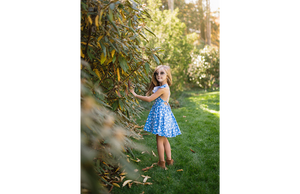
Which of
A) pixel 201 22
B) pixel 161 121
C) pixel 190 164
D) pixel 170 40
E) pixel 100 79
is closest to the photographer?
pixel 100 79

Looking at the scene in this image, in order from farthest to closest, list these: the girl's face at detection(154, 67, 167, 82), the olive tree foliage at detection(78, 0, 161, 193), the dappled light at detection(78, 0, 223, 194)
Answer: the girl's face at detection(154, 67, 167, 82) < the dappled light at detection(78, 0, 223, 194) < the olive tree foliage at detection(78, 0, 161, 193)

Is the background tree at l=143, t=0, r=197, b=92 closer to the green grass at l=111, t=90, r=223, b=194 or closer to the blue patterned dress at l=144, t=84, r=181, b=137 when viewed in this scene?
the green grass at l=111, t=90, r=223, b=194

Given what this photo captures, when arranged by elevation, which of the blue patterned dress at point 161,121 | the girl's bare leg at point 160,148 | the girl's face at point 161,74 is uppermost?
the girl's face at point 161,74

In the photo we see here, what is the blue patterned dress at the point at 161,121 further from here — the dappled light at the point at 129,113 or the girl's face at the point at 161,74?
the dappled light at the point at 129,113

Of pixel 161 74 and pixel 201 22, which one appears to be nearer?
pixel 161 74

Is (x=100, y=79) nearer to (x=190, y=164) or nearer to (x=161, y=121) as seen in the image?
(x=161, y=121)

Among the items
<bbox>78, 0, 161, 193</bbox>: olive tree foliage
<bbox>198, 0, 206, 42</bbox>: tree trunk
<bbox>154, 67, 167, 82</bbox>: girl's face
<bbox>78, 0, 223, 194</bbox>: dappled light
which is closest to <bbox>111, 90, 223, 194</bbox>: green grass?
<bbox>78, 0, 223, 194</bbox>: dappled light

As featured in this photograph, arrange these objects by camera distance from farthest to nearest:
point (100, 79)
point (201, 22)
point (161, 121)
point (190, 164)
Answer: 1. point (201, 22)
2. point (190, 164)
3. point (161, 121)
4. point (100, 79)

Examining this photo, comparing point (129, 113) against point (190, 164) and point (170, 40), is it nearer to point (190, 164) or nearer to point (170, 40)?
point (190, 164)

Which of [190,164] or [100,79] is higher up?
[100,79]

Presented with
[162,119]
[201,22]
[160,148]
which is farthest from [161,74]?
[201,22]

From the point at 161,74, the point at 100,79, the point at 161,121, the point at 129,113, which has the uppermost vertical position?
the point at 161,74

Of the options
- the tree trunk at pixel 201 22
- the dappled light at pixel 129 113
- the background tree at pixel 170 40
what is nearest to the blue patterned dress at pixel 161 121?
the dappled light at pixel 129 113
